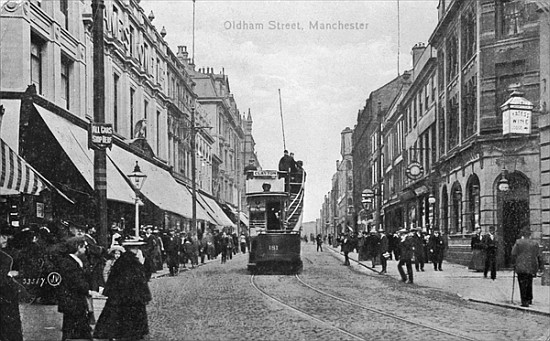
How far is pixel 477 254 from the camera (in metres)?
27.6

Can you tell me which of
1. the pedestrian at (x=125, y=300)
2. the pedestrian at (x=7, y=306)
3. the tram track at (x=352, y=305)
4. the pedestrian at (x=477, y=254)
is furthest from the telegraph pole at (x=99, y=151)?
the pedestrian at (x=477, y=254)

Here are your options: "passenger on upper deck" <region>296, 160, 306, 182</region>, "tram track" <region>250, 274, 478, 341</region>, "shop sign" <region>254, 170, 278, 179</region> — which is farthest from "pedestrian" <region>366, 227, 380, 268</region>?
"tram track" <region>250, 274, 478, 341</region>

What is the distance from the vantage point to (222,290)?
19734 mm

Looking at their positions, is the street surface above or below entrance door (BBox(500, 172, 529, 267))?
below

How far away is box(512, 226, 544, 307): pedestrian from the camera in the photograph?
1552 cm

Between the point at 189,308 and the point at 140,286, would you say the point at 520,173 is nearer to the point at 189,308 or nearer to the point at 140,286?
the point at 189,308

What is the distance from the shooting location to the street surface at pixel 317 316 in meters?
11.4

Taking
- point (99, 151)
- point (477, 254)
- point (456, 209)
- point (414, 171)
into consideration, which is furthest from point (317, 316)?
point (414, 171)

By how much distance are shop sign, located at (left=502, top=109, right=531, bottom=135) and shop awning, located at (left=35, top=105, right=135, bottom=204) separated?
38.6ft

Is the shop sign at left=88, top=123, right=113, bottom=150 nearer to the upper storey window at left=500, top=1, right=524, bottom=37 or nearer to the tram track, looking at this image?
the tram track

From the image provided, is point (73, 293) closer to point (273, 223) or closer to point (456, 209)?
point (273, 223)

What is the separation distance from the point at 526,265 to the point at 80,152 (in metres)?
13.1

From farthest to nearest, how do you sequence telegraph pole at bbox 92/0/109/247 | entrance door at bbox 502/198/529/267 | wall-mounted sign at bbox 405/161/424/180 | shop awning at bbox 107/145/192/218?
wall-mounted sign at bbox 405/161/424/180 → shop awning at bbox 107/145/192/218 → entrance door at bbox 502/198/529/267 → telegraph pole at bbox 92/0/109/247

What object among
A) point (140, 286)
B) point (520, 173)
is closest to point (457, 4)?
point (520, 173)
